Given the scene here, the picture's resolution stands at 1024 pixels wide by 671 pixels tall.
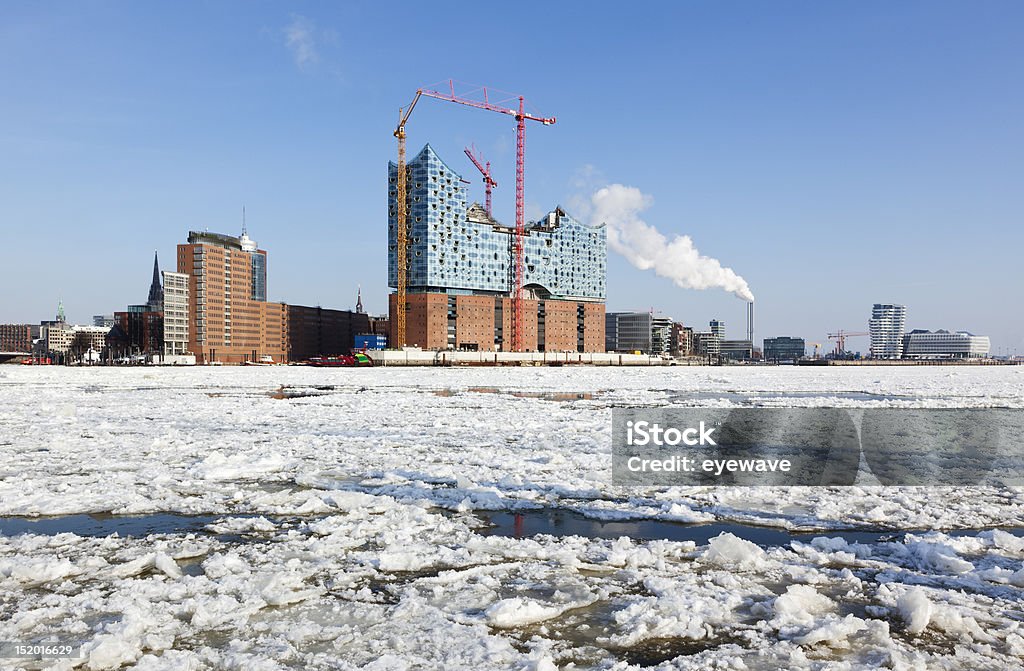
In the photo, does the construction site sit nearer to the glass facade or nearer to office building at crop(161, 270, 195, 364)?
the glass facade

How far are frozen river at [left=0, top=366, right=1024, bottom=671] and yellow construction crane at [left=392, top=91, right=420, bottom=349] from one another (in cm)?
16323

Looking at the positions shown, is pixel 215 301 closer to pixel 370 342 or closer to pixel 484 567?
pixel 370 342

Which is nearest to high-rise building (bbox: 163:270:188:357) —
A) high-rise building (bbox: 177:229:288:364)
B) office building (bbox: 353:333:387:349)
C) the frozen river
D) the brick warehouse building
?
high-rise building (bbox: 177:229:288:364)

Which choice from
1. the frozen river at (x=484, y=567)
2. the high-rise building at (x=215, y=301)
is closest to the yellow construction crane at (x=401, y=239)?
the high-rise building at (x=215, y=301)

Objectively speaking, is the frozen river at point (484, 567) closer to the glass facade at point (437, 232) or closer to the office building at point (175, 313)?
the glass facade at point (437, 232)

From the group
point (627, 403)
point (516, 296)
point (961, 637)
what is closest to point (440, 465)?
point (961, 637)

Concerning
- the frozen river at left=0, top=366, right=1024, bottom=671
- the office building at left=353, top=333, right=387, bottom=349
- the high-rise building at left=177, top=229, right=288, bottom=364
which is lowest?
the frozen river at left=0, top=366, right=1024, bottom=671

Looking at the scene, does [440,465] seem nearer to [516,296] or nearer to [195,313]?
[516,296]

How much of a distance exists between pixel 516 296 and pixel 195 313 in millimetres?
89138

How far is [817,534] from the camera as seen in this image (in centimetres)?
967

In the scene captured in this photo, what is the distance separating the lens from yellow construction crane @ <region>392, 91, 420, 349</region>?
17388 cm

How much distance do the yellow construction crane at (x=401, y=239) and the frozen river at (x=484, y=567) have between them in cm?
16323

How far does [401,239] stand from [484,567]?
17481 centimetres

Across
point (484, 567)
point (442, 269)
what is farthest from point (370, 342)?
point (484, 567)
